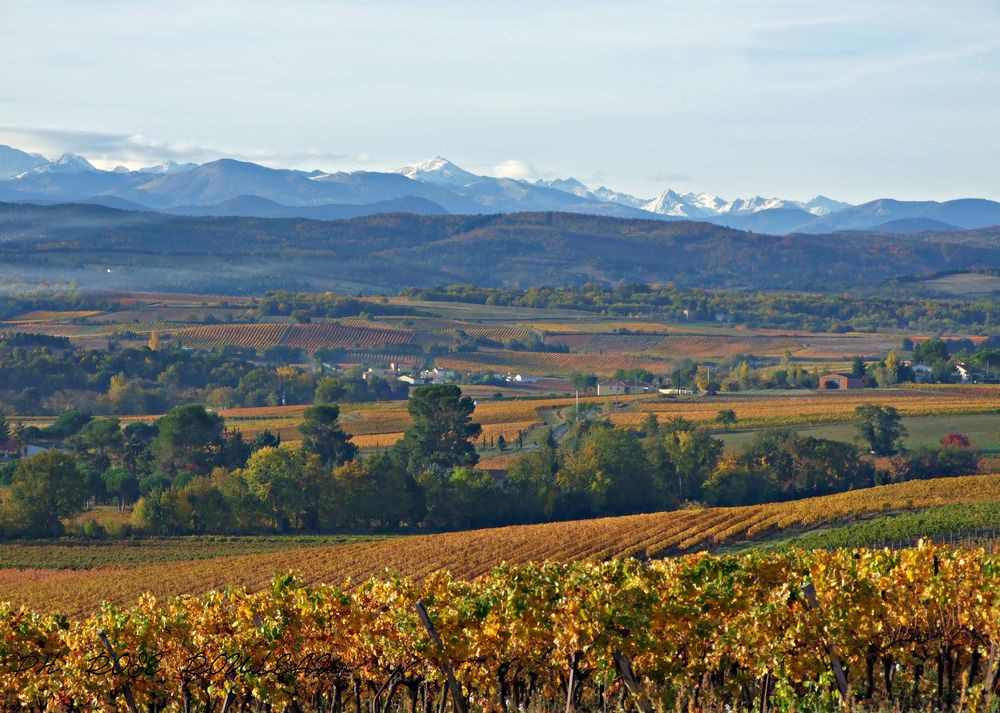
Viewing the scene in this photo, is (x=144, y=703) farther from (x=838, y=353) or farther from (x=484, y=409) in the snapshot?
(x=838, y=353)

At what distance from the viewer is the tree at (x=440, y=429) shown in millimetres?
85688

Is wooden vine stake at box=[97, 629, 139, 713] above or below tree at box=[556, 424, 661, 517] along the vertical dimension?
above

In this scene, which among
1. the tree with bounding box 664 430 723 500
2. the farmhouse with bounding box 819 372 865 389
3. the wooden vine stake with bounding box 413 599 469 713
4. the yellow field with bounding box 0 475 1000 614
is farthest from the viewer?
the farmhouse with bounding box 819 372 865 389

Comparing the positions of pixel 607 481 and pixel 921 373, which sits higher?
pixel 921 373

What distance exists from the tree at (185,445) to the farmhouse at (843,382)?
58.7 meters

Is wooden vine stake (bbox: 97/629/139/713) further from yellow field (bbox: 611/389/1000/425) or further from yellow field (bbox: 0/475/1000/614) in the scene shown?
yellow field (bbox: 611/389/1000/425)

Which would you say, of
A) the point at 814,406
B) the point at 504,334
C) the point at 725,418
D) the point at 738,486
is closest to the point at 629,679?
the point at 738,486

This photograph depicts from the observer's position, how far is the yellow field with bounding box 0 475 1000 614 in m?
50.1

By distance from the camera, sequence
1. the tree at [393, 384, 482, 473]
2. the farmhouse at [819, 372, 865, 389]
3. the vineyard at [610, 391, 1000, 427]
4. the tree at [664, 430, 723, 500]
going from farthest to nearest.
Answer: the farmhouse at [819, 372, 865, 389]
the vineyard at [610, 391, 1000, 427]
the tree at [393, 384, 482, 473]
the tree at [664, 430, 723, 500]

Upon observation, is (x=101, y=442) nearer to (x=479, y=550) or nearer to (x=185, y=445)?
(x=185, y=445)

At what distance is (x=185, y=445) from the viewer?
276 feet

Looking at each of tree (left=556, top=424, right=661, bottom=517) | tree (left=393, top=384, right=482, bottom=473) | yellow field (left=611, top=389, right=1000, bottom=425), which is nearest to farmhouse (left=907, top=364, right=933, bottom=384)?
yellow field (left=611, top=389, right=1000, bottom=425)

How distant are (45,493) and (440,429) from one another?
88.6ft

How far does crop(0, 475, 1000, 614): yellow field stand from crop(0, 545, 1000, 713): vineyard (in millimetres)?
25500
